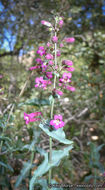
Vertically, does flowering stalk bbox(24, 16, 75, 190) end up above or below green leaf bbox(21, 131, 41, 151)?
above

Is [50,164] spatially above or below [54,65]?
below

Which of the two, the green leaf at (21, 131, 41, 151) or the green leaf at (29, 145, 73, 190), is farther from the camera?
the green leaf at (21, 131, 41, 151)

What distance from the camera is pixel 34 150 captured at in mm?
1226

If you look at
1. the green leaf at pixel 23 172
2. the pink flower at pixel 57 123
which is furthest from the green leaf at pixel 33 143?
the pink flower at pixel 57 123

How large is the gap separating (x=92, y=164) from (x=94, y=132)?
1586mm

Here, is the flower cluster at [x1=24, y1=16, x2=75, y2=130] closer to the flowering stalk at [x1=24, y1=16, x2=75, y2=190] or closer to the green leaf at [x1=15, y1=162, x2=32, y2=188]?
the flowering stalk at [x1=24, y1=16, x2=75, y2=190]

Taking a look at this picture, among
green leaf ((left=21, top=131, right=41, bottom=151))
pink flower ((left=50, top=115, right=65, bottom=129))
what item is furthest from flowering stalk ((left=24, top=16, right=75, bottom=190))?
green leaf ((left=21, top=131, right=41, bottom=151))

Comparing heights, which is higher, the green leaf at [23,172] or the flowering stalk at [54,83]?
the flowering stalk at [54,83]

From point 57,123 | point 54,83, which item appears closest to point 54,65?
point 54,83

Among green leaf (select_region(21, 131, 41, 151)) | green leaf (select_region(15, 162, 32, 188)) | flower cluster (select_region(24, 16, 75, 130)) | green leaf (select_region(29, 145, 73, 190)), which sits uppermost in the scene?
flower cluster (select_region(24, 16, 75, 130))

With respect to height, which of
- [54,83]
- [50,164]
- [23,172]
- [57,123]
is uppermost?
[54,83]

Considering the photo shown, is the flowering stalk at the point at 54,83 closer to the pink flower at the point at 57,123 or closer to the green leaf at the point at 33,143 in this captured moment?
the pink flower at the point at 57,123

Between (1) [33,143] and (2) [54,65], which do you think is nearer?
(2) [54,65]

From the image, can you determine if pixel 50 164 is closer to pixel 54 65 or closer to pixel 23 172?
pixel 23 172
